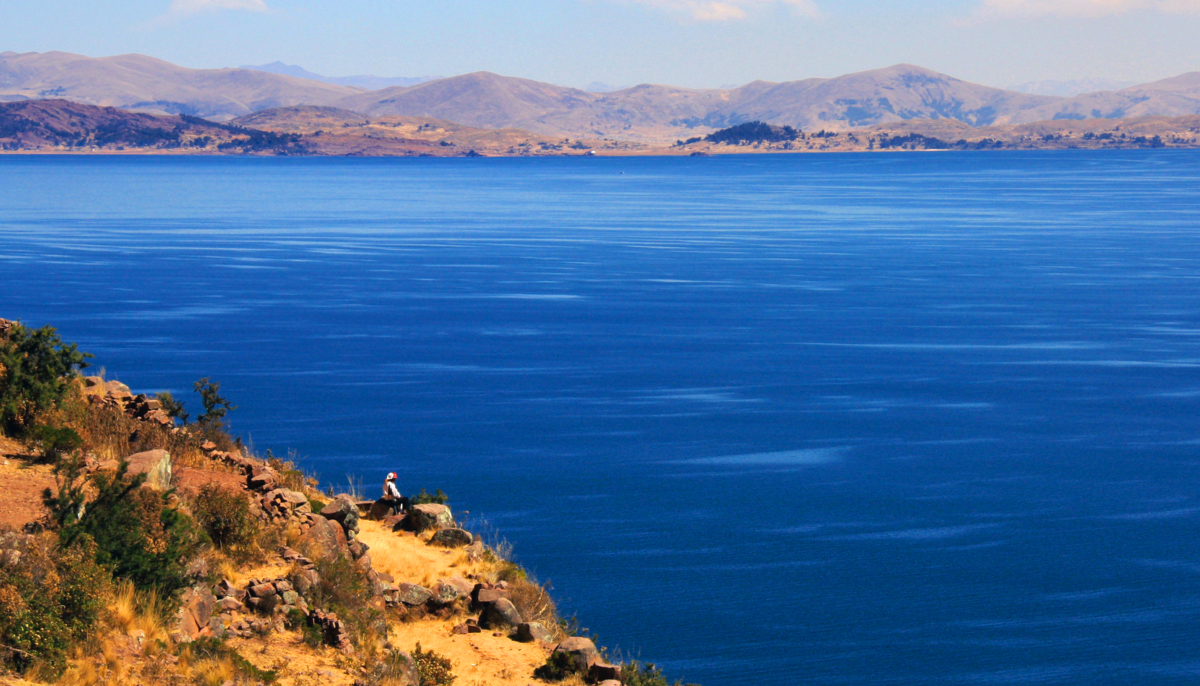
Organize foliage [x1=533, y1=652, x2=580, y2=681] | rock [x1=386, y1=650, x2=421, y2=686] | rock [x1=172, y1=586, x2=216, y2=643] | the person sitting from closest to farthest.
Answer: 1. rock [x1=172, y1=586, x2=216, y2=643]
2. rock [x1=386, y1=650, x2=421, y2=686]
3. foliage [x1=533, y1=652, x2=580, y2=681]
4. the person sitting

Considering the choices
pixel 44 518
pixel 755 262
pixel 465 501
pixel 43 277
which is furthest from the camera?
pixel 755 262

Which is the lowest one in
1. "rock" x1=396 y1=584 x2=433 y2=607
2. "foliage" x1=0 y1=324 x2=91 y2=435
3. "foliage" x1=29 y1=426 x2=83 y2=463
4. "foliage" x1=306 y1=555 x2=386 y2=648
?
"rock" x1=396 y1=584 x2=433 y2=607

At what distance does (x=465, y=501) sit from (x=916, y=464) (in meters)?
13.0

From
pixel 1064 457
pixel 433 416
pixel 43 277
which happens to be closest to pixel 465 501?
pixel 433 416

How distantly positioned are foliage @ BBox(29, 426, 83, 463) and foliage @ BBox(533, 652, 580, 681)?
884 cm

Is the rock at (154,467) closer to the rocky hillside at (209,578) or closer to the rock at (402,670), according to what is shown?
the rocky hillside at (209,578)

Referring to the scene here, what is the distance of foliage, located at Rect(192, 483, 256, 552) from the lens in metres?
17.5

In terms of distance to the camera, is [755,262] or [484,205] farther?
[484,205]

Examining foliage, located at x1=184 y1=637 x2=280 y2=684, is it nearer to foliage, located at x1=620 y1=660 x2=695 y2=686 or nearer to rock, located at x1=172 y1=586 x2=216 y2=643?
rock, located at x1=172 y1=586 x2=216 y2=643

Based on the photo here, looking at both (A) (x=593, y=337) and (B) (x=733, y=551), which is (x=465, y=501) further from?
(A) (x=593, y=337)

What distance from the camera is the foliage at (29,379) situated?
66.5 ft

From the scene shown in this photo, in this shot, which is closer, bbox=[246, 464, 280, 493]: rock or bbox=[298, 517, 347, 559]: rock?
bbox=[298, 517, 347, 559]: rock

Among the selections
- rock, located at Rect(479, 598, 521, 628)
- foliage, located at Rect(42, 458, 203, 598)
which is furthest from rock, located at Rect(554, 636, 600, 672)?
foliage, located at Rect(42, 458, 203, 598)

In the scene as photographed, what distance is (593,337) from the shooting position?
174ft
